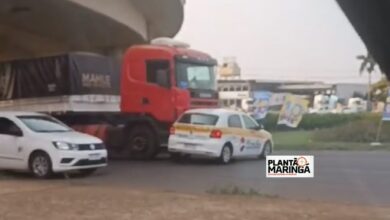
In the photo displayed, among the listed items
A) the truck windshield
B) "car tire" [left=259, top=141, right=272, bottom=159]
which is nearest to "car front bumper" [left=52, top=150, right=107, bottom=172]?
the truck windshield

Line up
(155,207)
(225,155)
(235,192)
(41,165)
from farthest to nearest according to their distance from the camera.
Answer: (225,155), (41,165), (235,192), (155,207)

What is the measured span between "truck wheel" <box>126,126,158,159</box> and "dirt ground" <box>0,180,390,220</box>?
7.32 metres

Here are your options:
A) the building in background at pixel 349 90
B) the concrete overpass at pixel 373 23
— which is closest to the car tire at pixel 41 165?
the concrete overpass at pixel 373 23

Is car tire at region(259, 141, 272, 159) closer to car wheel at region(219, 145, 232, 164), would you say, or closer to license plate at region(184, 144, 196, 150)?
car wheel at region(219, 145, 232, 164)

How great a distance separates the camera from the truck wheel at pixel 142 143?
1950 cm

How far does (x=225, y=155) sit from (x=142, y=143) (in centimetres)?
290

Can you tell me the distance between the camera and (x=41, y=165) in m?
14.7

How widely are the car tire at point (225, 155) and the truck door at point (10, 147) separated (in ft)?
19.0

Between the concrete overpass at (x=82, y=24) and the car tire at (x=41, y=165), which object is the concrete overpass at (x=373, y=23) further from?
the concrete overpass at (x=82, y=24)

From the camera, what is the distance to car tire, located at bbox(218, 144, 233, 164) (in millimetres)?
18172

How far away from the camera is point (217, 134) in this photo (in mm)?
18109

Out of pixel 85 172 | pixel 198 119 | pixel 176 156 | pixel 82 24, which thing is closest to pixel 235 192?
pixel 85 172

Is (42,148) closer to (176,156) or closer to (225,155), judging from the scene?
(225,155)

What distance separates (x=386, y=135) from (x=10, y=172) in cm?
2007
